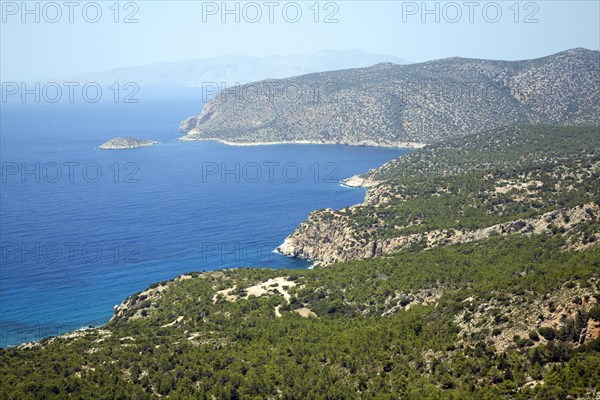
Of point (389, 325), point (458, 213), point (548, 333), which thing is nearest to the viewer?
point (548, 333)

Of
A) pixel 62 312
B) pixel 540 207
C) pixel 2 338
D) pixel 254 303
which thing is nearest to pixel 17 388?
pixel 254 303

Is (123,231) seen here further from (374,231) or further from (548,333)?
(548,333)

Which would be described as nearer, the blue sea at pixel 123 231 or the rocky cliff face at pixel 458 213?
the rocky cliff face at pixel 458 213

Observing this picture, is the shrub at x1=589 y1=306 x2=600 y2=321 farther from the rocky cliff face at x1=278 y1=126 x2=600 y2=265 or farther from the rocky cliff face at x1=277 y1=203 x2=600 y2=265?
the rocky cliff face at x1=278 y1=126 x2=600 y2=265

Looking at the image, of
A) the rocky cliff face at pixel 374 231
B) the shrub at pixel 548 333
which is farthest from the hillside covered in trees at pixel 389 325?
the rocky cliff face at pixel 374 231

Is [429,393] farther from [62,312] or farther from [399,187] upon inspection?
[399,187]

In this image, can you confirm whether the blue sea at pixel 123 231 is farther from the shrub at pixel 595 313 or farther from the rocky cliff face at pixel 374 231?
the shrub at pixel 595 313

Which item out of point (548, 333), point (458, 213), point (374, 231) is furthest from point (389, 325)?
point (458, 213)

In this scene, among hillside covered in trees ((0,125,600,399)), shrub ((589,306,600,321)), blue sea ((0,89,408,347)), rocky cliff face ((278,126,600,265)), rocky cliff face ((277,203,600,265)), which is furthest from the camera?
blue sea ((0,89,408,347))

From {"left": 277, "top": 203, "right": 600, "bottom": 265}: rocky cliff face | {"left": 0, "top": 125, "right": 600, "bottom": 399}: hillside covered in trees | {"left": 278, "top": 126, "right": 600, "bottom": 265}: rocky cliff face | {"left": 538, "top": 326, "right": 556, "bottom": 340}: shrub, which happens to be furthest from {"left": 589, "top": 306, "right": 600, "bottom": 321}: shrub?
{"left": 278, "top": 126, "right": 600, "bottom": 265}: rocky cliff face

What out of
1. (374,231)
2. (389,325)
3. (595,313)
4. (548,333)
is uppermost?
(595,313)
